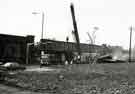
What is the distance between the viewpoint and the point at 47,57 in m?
33.0

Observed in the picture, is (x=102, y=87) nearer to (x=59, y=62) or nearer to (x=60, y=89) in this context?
(x=60, y=89)

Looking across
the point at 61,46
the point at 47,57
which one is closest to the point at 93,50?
the point at 61,46

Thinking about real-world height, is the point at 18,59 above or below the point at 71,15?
below

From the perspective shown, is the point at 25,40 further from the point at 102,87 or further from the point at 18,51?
the point at 102,87

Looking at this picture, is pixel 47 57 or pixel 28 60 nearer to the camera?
pixel 47 57

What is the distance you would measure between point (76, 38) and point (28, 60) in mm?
11101

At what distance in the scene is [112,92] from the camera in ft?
36.4

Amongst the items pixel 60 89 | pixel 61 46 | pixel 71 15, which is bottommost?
pixel 60 89

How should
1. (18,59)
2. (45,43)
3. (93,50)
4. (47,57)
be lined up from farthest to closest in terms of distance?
1. (93,50)
2. (18,59)
3. (45,43)
4. (47,57)

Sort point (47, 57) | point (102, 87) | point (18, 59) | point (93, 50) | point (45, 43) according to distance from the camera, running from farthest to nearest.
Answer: point (93, 50) → point (18, 59) → point (45, 43) → point (47, 57) → point (102, 87)

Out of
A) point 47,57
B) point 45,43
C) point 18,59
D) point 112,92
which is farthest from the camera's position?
point 18,59

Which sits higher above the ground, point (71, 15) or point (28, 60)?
point (71, 15)

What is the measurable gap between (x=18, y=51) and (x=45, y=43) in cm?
673

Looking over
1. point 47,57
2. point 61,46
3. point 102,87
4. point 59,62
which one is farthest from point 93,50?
point 102,87
